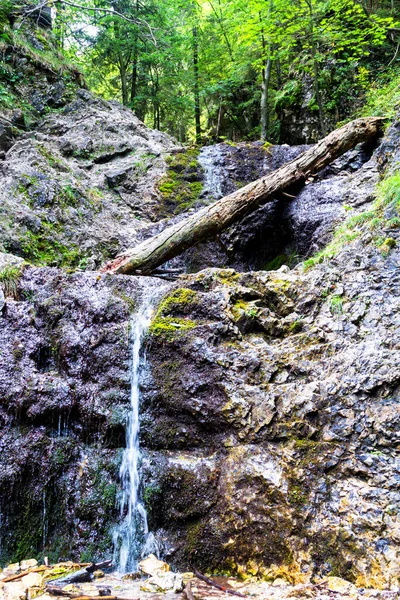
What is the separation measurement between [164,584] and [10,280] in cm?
417

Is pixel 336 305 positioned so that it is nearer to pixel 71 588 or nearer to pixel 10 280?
pixel 71 588

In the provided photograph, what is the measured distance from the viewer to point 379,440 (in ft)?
11.5

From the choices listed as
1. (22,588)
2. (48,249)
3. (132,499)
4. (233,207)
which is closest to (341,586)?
(132,499)

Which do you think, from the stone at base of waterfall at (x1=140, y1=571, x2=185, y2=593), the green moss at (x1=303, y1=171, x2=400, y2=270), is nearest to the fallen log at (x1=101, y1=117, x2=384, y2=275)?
the green moss at (x1=303, y1=171, x2=400, y2=270)

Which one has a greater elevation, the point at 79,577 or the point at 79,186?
the point at 79,186

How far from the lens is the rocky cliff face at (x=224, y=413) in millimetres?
3492

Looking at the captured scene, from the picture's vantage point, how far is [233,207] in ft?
23.7

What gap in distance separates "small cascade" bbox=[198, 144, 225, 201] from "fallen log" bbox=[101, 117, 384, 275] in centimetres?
264

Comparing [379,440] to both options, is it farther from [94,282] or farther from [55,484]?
[94,282]

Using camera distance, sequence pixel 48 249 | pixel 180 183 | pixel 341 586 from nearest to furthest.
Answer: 1. pixel 341 586
2. pixel 48 249
3. pixel 180 183

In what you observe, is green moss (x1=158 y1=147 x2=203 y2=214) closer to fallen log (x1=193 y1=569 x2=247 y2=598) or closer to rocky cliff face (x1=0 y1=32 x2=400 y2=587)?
rocky cliff face (x1=0 y1=32 x2=400 y2=587)

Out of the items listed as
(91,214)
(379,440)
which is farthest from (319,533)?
(91,214)

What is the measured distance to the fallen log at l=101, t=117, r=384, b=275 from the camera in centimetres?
664

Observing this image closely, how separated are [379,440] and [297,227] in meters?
4.65
